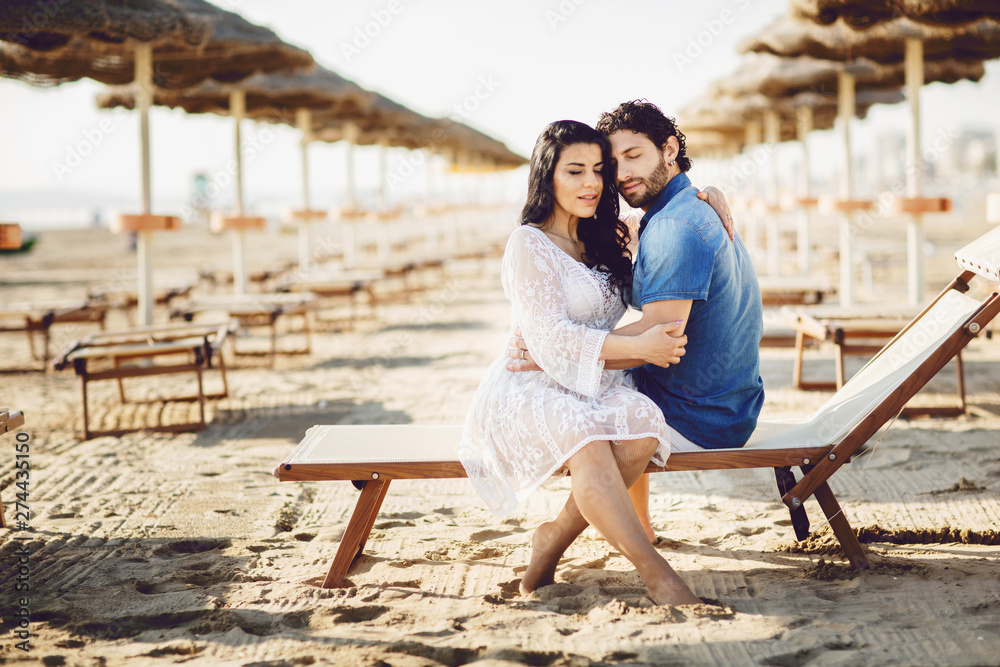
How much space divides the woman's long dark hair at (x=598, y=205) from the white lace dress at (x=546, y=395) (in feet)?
0.27

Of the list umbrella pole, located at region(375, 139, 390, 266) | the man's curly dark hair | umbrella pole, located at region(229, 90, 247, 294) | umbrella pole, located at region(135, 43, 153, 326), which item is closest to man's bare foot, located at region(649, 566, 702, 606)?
the man's curly dark hair

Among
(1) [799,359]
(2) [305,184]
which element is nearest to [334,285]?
(2) [305,184]

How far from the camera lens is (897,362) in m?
2.80

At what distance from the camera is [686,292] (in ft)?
7.88

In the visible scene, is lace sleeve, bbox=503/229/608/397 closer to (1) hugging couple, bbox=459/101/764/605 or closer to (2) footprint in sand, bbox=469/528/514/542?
(1) hugging couple, bbox=459/101/764/605

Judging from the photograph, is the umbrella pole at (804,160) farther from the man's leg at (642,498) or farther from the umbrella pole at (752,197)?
the man's leg at (642,498)

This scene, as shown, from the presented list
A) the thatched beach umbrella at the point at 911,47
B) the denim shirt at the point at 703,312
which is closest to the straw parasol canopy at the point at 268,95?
the thatched beach umbrella at the point at 911,47

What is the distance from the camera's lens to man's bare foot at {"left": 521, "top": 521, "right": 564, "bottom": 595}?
2.49 m

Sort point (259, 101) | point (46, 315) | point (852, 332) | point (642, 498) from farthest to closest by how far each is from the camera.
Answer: point (259, 101) → point (46, 315) → point (852, 332) → point (642, 498)

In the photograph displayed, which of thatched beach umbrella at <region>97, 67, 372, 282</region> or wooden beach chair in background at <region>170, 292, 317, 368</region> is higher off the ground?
thatched beach umbrella at <region>97, 67, 372, 282</region>

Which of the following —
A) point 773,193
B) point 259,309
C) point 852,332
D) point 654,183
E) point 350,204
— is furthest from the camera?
point 350,204

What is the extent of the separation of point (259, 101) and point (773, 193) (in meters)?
8.24

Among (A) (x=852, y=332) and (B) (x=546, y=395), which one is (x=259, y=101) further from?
(B) (x=546, y=395)

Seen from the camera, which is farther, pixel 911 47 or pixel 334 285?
pixel 334 285
